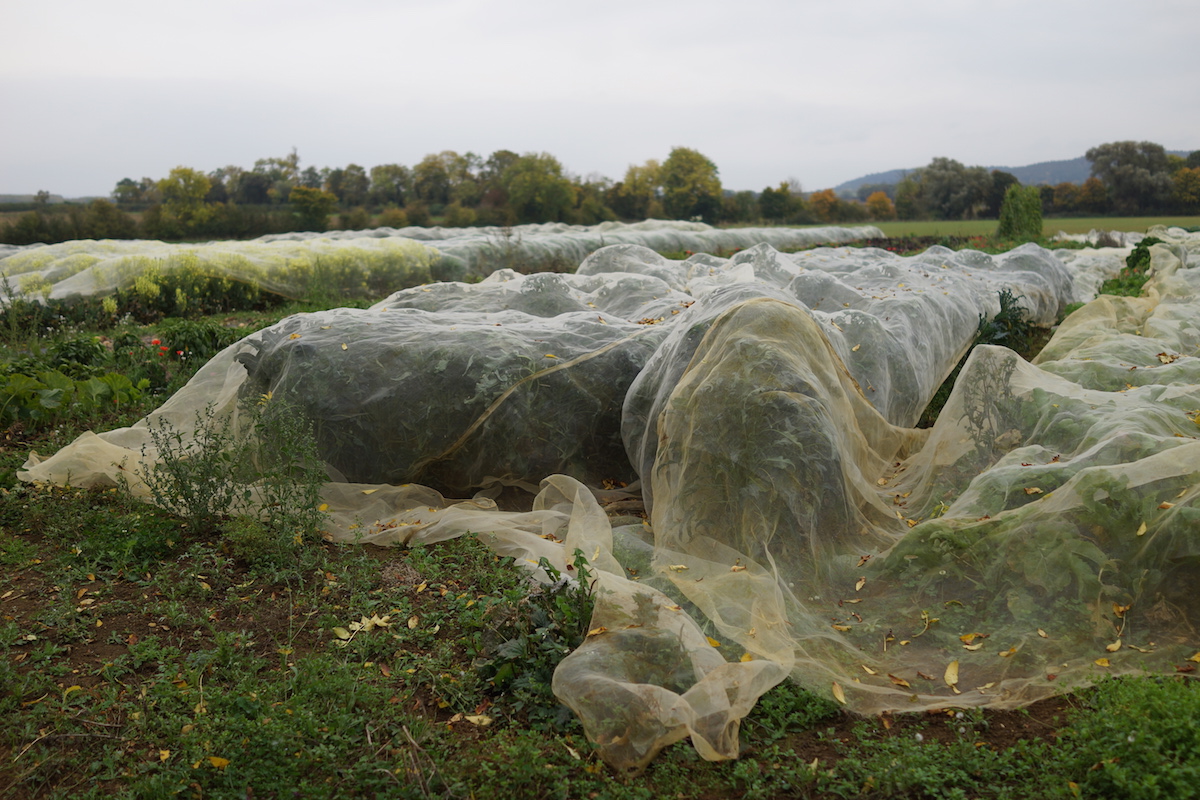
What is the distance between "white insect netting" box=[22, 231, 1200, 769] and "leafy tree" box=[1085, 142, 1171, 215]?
3329 cm

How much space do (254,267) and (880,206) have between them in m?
39.9

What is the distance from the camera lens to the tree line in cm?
2481

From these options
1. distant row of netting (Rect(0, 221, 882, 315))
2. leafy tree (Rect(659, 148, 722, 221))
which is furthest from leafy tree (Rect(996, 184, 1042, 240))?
leafy tree (Rect(659, 148, 722, 221))

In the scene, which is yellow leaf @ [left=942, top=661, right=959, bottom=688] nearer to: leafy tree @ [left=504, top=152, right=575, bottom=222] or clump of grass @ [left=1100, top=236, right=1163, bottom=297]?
clump of grass @ [left=1100, top=236, right=1163, bottom=297]

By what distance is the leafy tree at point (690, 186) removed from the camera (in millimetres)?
37531

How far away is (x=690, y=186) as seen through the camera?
125 ft

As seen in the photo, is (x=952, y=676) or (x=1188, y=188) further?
(x=1188, y=188)

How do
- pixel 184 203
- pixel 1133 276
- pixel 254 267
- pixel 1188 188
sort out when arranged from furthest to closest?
pixel 1188 188 < pixel 184 203 < pixel 254 267 < pixel 1133 276

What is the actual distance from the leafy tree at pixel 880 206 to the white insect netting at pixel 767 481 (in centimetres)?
4024

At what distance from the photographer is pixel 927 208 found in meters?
41.8

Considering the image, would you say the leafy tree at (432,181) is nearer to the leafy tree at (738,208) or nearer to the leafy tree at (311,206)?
the leafy tree at (311,206)

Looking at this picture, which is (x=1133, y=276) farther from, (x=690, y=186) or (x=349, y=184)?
(x=349, y=184)

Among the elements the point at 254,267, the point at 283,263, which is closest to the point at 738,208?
the point at 283,263

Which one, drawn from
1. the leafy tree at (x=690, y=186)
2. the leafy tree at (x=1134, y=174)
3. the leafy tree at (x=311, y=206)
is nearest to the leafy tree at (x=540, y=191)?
the leafy tree at (x=690, y=186)
